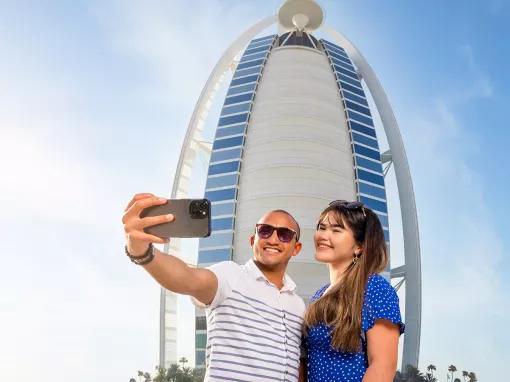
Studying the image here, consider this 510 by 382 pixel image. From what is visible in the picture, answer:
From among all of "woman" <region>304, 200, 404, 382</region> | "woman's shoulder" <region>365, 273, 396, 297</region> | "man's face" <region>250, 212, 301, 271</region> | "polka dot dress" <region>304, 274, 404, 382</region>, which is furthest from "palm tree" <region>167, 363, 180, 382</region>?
"woman's shoulder" <region>365, 273, 396, 297</region>

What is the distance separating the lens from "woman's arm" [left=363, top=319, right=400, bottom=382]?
13.7ft

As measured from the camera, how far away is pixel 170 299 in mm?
62250

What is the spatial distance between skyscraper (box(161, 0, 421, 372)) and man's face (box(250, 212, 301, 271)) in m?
53.2

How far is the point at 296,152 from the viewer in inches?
2468

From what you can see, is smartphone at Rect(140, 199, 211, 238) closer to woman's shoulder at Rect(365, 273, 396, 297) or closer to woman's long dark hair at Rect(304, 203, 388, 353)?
woman's long dark hair at Rect(304, 203, 388, 353)

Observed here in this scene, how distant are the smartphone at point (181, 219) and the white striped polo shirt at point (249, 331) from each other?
1003mm

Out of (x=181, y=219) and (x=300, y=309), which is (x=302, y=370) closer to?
(x=300, y=309)

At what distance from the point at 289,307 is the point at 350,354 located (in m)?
0.60

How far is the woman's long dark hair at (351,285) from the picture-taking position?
4.34m

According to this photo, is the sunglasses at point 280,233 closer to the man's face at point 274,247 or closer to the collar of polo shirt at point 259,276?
the man's face at point 274,247

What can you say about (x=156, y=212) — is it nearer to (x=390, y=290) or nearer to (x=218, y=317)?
(x=218, y=317)

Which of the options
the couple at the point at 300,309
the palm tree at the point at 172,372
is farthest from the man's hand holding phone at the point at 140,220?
the palm tree at the point at 172,372

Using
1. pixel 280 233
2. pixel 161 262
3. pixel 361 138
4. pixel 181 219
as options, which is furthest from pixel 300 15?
pixel 181 219

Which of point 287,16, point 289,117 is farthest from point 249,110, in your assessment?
point 287,16
